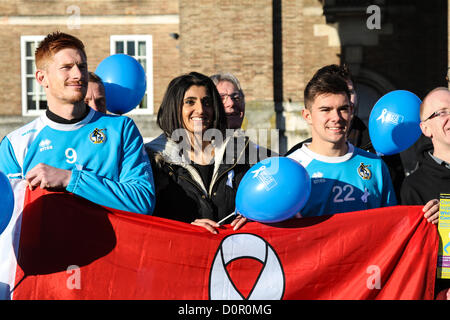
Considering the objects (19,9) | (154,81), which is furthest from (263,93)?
(19,9)

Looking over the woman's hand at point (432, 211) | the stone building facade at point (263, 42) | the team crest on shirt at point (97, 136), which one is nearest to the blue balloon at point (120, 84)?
A: the team crest on shirt at point (97, 136)

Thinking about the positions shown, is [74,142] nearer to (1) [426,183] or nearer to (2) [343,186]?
(2) [343,186]

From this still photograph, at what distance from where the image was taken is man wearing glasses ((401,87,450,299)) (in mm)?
4020

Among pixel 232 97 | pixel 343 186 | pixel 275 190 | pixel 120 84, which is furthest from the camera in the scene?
pixel 120 84

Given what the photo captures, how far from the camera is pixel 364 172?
4227 mm

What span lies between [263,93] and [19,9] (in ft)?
26.5

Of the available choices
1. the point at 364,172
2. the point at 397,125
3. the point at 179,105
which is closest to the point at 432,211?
the point at 364,172

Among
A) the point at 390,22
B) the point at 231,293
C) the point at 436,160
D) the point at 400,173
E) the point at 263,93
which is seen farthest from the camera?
the point at 390,22

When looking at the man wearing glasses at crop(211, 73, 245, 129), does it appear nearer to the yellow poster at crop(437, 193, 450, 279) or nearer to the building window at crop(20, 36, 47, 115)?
the yellow poster at crop(437, 193, 450, 279)

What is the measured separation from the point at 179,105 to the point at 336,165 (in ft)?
3.90

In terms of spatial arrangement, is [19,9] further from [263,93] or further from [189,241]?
[189,241]

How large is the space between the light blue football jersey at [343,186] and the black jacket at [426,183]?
0.64 ft

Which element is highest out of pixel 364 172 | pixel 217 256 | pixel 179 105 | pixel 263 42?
pixel 263 42

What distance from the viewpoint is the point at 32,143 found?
3.84 m
